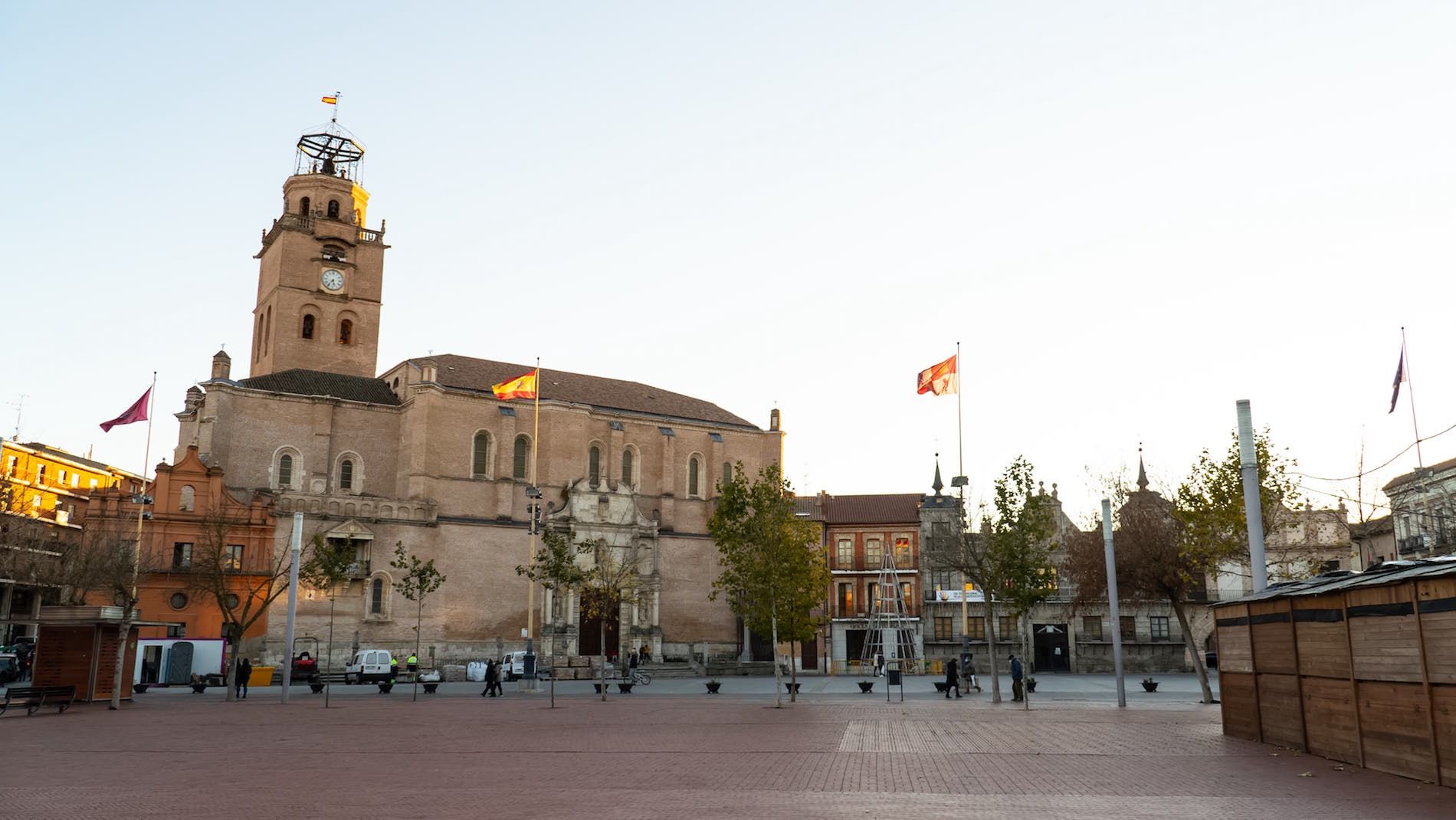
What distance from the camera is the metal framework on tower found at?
61.2 metres

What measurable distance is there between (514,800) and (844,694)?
29.8 metres

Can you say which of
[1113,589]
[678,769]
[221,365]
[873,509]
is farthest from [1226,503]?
[221,365]

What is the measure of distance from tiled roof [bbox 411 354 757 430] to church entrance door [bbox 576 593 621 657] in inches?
530

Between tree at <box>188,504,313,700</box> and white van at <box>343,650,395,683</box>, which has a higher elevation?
tree at <box>188,504,313,700</box>

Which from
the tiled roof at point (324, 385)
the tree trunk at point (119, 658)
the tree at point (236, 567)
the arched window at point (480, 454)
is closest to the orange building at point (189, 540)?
the tree at point (236, 567)

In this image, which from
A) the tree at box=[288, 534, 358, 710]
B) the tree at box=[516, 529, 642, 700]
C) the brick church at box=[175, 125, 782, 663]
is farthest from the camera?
the brick church at box=[175, 125, 782, 663]

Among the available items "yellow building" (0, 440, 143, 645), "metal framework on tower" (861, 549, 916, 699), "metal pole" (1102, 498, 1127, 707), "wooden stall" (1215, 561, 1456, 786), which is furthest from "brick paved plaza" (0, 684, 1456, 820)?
"yellow building" (0, 440, 143, 645)

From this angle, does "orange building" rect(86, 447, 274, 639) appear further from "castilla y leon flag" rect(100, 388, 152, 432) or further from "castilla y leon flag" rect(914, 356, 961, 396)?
"castilla y leon flag" rect(914, 356, 961, 396)

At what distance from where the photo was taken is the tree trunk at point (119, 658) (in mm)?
32188

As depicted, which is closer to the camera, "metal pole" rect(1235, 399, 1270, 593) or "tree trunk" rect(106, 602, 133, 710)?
"metal pole" rect(1235, 399, 1270, 593)

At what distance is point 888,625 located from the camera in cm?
6334

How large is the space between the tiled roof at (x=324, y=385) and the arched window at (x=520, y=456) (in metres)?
7.59

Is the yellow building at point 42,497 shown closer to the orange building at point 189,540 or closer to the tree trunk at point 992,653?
the orange building at point 189,540

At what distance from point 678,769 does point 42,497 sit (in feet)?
309
